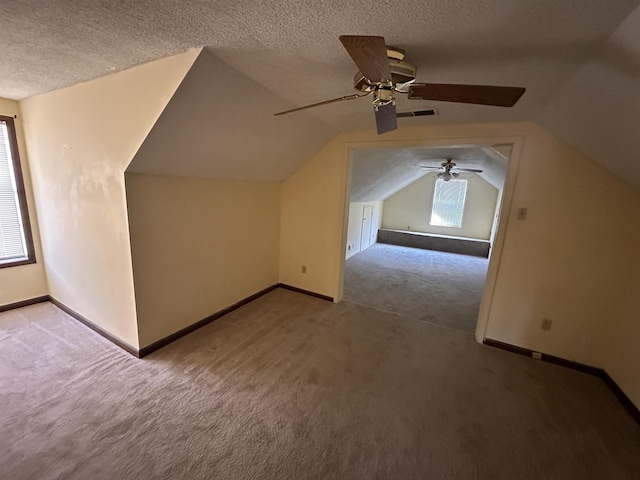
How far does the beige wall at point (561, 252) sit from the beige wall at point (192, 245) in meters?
1.83

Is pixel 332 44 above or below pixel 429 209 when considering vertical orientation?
above

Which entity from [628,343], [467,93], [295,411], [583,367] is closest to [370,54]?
[467,93]

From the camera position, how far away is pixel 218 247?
2.78 m

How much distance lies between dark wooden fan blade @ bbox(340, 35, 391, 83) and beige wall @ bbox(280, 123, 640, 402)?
164 centimetres

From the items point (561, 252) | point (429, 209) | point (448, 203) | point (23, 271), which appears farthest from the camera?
point (429, 209)

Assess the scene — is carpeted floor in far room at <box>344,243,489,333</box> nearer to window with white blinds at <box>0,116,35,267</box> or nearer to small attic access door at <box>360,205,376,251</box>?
small attic access door at <box>360,205,376,251</box>

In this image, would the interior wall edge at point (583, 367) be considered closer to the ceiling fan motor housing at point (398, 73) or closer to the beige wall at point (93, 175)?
the ceiling fan motor housing at point (398, 73)

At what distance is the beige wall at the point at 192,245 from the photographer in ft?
6.94

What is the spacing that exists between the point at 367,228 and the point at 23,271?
579 cm

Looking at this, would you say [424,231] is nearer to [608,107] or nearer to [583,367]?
[583,367]

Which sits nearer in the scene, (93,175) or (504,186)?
(93,175)

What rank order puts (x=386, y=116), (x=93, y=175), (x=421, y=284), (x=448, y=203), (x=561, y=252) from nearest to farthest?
(x=386, y=116) < (x=93, y=175) < (x=561, y=252) < (x=421, y=284) < (x=448, y=203)

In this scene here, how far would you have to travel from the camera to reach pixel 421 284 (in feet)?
14.0

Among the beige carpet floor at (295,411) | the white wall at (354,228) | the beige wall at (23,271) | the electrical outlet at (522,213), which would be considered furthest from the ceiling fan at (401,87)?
the white wall at (354,228)
